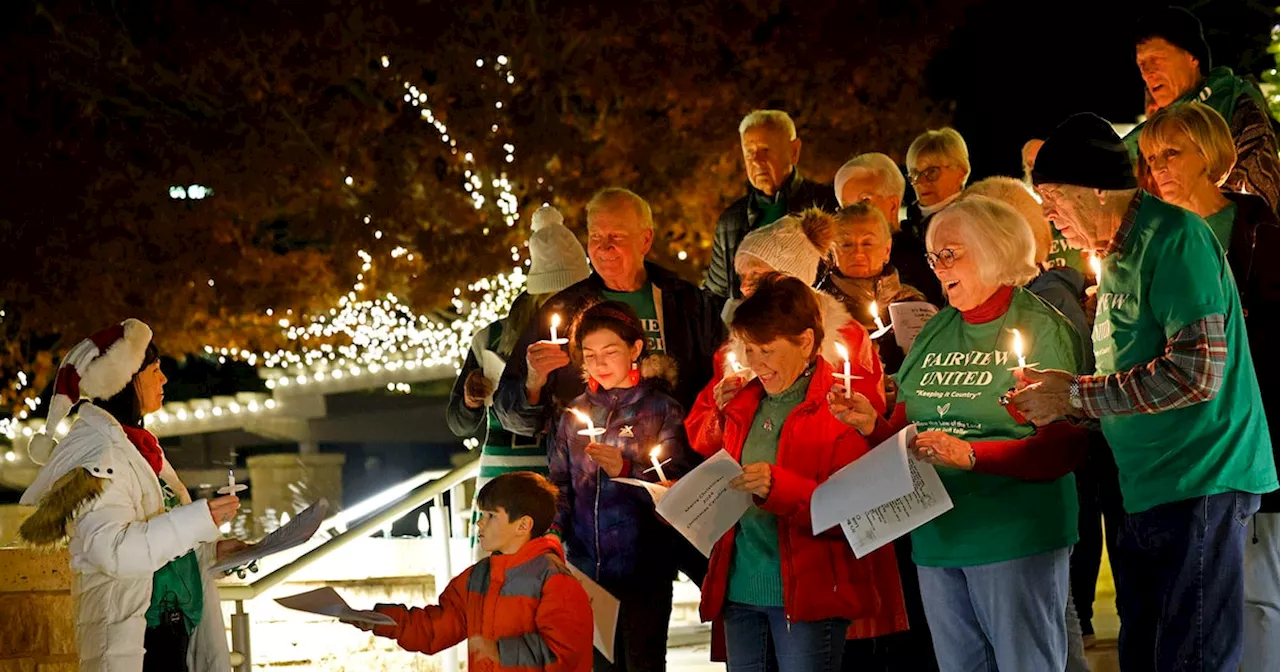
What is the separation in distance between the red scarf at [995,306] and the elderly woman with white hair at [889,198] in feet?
4.68

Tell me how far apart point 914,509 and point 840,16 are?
9.12 m

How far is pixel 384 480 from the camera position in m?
17.9

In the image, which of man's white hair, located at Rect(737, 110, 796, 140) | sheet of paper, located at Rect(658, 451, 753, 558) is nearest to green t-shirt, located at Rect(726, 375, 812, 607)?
sheet of paper, located at Rect(658, 451, 753, 558)

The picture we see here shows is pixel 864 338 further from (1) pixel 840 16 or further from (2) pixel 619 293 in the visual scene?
(1) pixel 840 16

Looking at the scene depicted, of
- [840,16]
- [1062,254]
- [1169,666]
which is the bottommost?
[1169,666]

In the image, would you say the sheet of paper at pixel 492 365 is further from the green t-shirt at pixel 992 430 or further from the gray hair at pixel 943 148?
the green t-shirt at pixel 992 430

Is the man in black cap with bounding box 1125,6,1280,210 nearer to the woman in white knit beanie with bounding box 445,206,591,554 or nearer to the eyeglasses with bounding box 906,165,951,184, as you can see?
the eyeglasses with bounding box 906,165,951,184

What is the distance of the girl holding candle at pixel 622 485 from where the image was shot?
17.8 feet

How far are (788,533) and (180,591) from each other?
204 cm

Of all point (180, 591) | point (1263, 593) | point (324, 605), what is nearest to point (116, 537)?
point (180, 591)

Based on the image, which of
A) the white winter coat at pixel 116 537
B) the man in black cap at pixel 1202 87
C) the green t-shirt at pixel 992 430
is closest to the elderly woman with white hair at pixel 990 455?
the green t-shirt at pixel 992 430

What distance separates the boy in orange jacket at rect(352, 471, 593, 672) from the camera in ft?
15.9

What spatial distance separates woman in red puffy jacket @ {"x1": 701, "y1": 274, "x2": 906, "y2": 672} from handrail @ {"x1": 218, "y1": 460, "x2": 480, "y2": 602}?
161 cm

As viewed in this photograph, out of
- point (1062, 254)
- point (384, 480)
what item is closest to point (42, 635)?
point (1062, 254)
